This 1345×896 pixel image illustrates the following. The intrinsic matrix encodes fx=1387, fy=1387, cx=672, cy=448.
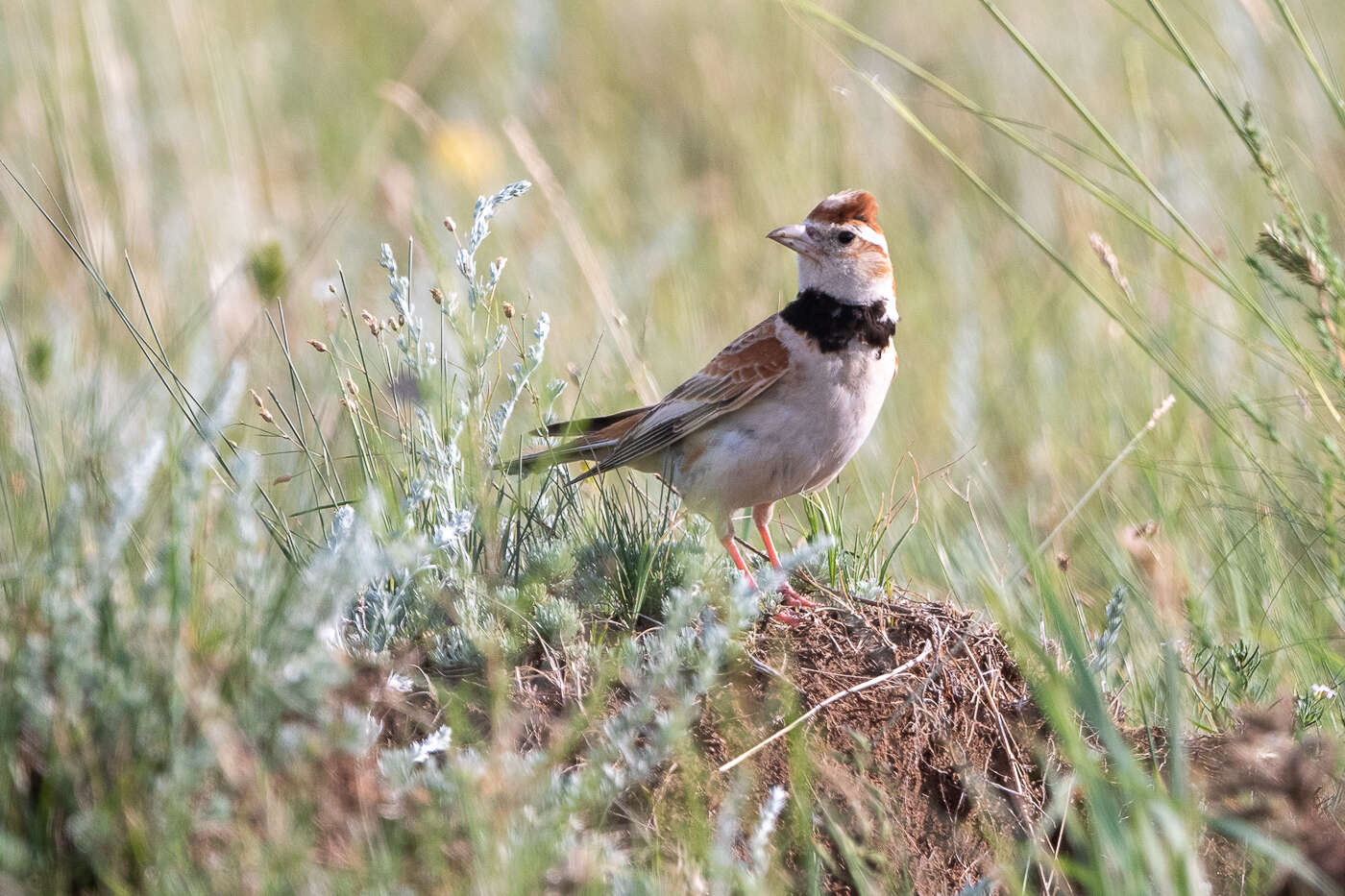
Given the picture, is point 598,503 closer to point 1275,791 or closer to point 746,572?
point 746,572

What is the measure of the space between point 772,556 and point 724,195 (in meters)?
4.68

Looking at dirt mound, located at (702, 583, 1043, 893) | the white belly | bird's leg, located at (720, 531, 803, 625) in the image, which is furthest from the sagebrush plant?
the white belly

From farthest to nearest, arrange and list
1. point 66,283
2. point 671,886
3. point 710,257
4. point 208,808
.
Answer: point 710,257 < point 66,283 < point 671,886 < point 208,808

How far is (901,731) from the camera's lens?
10.3 feet

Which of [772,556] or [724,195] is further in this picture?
[724,195]

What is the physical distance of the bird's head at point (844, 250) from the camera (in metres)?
4.44

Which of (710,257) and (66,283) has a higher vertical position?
(66,283)

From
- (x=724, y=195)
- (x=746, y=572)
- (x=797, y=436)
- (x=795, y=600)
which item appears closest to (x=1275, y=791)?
(x=795, y=600)

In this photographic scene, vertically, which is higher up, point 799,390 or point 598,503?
point 799,390

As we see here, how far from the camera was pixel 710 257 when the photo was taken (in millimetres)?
7480

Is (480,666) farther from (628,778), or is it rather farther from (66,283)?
(66,283)

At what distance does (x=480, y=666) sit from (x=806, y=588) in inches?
42.1

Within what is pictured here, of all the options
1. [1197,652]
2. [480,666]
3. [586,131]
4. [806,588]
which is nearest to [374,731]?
[480,666]

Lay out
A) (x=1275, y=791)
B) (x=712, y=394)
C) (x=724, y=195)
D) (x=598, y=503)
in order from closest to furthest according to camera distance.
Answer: (x=1275, y=791), (x=598, y=503), (x=712, y=394), (x=724, y=195)
